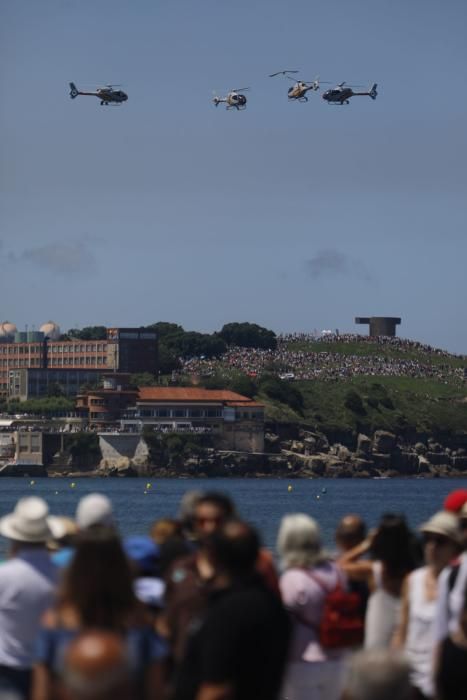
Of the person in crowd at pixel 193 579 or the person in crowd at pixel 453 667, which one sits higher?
the person in crowd at pixel 193 579

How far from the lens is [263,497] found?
123 metres

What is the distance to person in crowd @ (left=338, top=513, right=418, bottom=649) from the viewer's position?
1137 centimetres

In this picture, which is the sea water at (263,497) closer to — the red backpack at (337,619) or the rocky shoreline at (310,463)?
the rocky shoreline at (310,463)

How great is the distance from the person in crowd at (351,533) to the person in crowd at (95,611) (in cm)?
476

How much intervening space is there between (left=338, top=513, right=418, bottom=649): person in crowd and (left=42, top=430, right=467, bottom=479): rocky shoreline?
6340 inches

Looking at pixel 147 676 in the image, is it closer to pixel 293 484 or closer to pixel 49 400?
pixel 293 484

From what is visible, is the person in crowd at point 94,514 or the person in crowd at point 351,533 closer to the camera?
the person in crowd at point 94,514

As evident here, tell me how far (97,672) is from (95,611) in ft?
4.45

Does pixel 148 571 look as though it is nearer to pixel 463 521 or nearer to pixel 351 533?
pixel 351 533

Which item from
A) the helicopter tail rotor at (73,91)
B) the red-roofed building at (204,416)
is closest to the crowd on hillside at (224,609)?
the helicopter tail rotor at (73,91)

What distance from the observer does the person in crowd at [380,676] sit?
729cm

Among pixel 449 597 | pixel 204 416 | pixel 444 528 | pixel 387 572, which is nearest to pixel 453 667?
pixel 449 597

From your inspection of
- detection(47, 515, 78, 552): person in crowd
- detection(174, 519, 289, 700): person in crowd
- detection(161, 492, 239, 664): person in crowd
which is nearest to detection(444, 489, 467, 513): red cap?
detection(161, 492, 239, 664): person in crowd

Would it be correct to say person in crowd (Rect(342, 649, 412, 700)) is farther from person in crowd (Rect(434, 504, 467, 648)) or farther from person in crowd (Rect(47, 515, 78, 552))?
person in crowd (Rect(47, 515, 78, 552))
